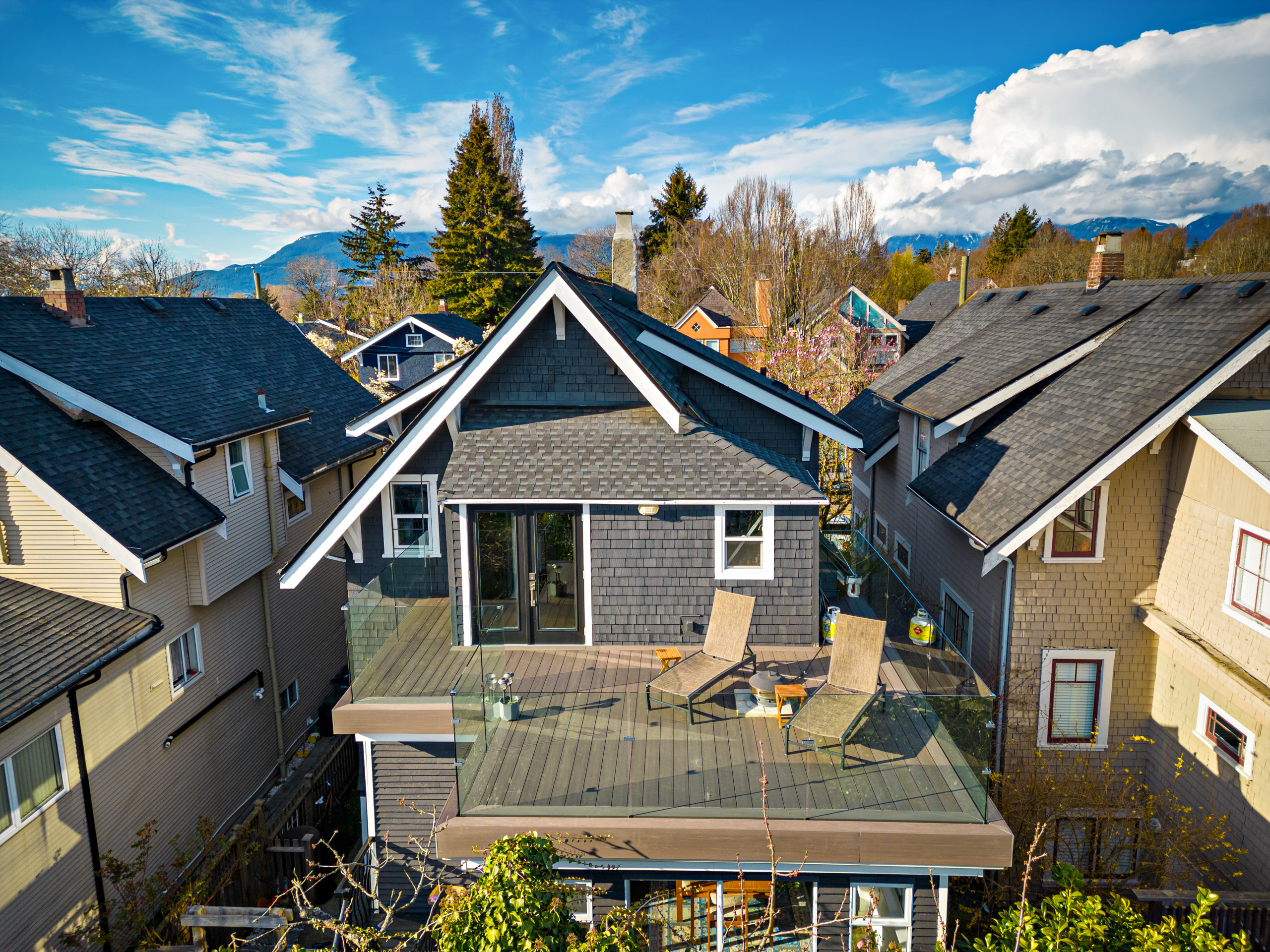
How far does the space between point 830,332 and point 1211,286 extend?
16.2 meters

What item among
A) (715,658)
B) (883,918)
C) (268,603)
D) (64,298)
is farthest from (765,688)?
(64,298)

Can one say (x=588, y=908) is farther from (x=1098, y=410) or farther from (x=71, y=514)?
(x=1098, y=410)

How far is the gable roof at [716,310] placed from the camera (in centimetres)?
4731

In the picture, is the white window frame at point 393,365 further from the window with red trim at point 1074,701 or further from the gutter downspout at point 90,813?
the window with red trim at point 1074,701

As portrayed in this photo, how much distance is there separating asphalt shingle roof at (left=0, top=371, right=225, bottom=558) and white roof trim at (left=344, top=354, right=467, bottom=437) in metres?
3.11

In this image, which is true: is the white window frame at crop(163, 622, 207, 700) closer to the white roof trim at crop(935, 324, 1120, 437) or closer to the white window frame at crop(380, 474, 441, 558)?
the white window frame at crop(380, 474, 441, 558)

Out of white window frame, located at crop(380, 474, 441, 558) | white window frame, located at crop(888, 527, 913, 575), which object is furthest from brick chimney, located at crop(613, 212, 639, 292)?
white window frame, located at crop(888, 527, 913, 575)

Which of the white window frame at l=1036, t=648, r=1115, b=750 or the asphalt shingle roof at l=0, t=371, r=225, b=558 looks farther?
the white window frame at l=1036, t=648, r=1115, b=750

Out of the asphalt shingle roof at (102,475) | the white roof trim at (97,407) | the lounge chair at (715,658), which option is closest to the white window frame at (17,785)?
the asphalt shingle roof at (102,475)

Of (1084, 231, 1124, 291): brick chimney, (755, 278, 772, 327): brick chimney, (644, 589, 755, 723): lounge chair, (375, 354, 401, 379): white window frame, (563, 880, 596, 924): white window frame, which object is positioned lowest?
(563, 880, 596, 924): white window frame

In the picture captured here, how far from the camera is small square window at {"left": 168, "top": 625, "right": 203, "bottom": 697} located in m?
11.9

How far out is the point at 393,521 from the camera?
1268cm

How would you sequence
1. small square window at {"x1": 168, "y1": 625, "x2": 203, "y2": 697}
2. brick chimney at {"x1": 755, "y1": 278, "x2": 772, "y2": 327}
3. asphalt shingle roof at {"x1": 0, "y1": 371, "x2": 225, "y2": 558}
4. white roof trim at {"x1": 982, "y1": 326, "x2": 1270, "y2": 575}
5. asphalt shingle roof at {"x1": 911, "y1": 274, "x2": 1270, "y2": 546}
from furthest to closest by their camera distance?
brick chimney at {"x1": 755, "y1": 278, "x2": 772, "y2": 327}
small square window at {"x1": 168, "y1": 625, "x2": 203, "y2": 697}
asphalt shingle roof at {"x1": 0, "y1": 371, "x2": 225, "y2": 558}
asphalt shingle roof at {"x1": 911, "y1": 274, "x2": 1270, "y2": 546}
white roof trim at {"x1": 982, "y1": 326, "x2": 1270, "y2": 575}

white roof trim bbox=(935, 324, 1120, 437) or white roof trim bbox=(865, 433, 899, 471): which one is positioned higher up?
white roof trim bbox=(935, 324, 1120, 437)
